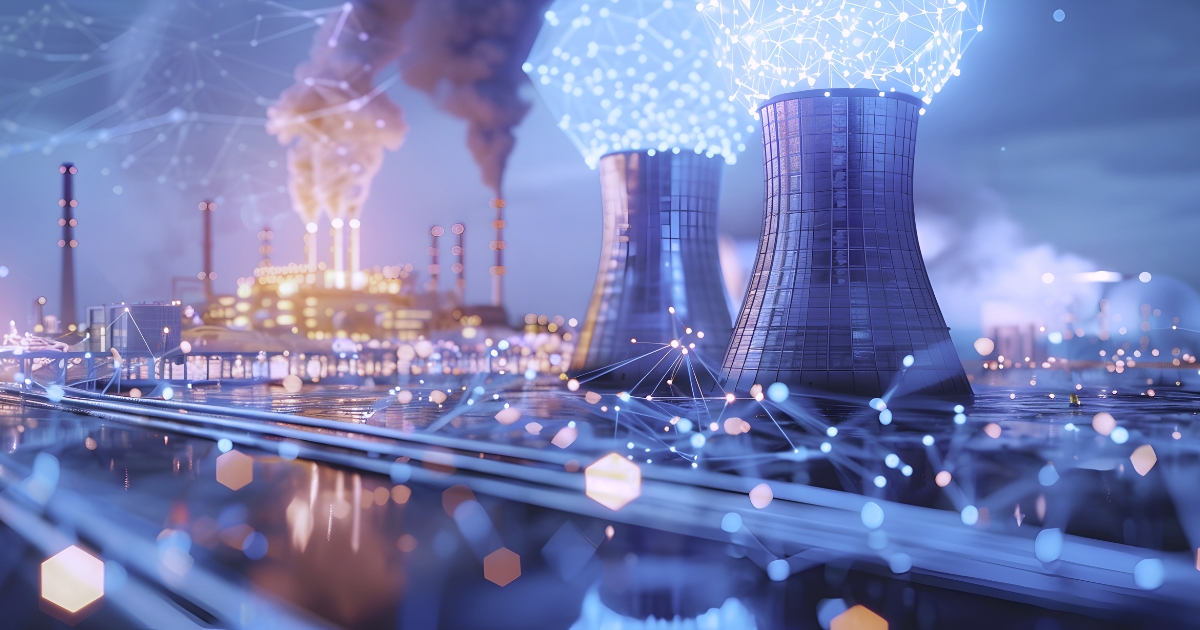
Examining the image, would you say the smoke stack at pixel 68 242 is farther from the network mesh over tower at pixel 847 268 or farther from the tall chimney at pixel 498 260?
the network mesh over tower at pixel 847 268

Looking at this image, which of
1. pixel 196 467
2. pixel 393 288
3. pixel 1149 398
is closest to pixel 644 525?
pixel 196 467

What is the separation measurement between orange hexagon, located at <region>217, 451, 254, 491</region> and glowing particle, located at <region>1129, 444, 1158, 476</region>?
1263 centimetres

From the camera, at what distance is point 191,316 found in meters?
76.4

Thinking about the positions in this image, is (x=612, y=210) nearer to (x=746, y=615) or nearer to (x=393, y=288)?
(x=746, y=615)

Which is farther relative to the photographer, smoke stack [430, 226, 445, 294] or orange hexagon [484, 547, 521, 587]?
smoke stack [430, 226, 445, 294]

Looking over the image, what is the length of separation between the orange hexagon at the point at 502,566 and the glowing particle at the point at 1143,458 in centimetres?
975

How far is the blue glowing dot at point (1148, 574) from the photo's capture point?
296 inches

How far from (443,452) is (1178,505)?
1031cm

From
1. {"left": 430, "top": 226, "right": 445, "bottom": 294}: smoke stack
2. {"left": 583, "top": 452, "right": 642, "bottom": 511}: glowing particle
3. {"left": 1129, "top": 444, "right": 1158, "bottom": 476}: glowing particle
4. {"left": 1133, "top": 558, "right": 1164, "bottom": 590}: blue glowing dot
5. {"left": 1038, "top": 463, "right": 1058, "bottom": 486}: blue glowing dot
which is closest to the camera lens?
{"left": 1133, "top": 558, "right": 1164, "bottom": 590}: blue glowing dot

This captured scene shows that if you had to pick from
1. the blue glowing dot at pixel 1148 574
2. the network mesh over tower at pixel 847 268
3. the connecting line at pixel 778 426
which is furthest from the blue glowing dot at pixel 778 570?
the network mesh over tower at pixel 847 268

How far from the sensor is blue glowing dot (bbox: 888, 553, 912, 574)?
8133 millimetres

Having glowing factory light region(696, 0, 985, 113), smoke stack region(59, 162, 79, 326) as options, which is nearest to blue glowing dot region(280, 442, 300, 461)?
glowing factory light region(696, 0, 985, 113)

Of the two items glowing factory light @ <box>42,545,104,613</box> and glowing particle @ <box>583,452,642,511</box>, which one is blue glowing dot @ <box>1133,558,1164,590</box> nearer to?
glowing particle @ <box>583,452,642,511</box>

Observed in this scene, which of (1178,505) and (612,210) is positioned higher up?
(612,210)
